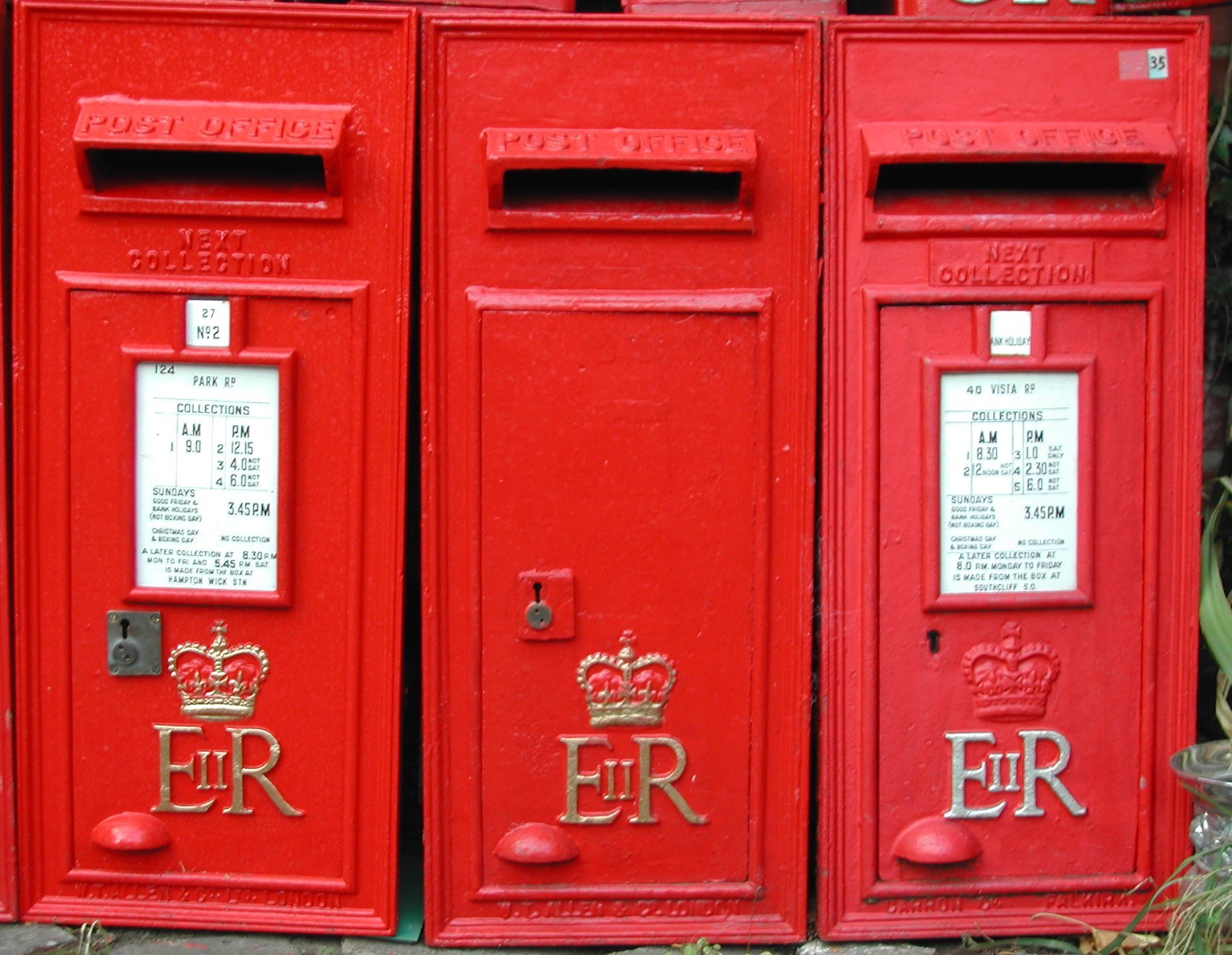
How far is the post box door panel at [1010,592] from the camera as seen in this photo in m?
2.42

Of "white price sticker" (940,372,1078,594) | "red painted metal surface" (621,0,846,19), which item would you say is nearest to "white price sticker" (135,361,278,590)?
"red painted metal surface" (621,0,846,19)

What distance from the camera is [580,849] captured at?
2.48 metres

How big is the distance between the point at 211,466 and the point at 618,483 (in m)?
0.85

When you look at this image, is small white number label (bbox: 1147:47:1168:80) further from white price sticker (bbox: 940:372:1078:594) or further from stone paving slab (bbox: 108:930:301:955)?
stone paving slab (bbox: 108:930:301:955)

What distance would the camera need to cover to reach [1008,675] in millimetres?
2457

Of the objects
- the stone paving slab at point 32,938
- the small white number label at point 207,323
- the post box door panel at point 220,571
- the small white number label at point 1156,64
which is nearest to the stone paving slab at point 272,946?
the stone paving slab at point 32,938

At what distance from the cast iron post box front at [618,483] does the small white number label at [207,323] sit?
0.41m

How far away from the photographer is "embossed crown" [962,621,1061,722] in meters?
2.46

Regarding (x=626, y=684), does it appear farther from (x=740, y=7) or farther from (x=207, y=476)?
(x=740, y=7)

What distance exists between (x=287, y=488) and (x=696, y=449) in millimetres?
857

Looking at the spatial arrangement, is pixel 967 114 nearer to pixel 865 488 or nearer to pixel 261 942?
pixel 865 488

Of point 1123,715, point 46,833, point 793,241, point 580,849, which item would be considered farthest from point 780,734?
point 46,833

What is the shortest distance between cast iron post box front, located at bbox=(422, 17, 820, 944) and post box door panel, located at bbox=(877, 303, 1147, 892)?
0.21 meters

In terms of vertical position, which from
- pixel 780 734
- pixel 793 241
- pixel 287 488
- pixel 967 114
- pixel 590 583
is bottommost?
pixel 780 734
